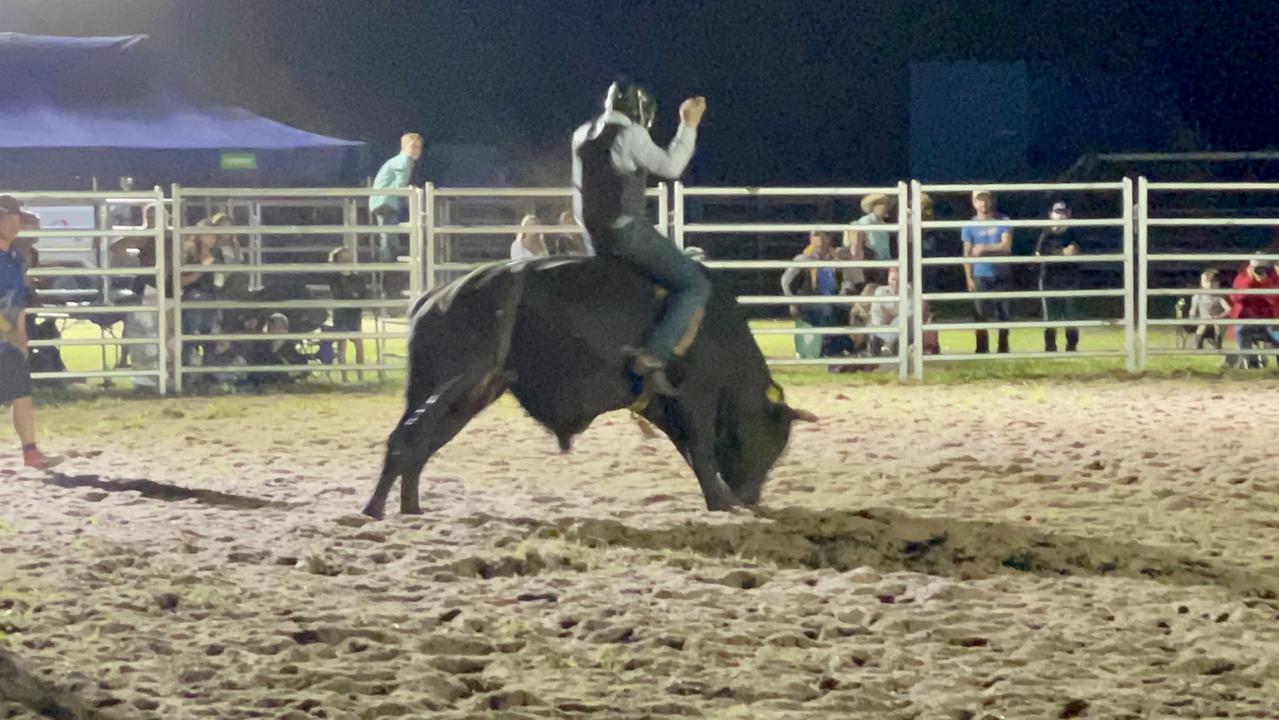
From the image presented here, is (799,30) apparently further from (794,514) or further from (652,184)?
(794,514)

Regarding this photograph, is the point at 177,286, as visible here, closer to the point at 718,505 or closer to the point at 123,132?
the point at 123,132

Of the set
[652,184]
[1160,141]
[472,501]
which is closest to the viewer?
Result: [472,501]

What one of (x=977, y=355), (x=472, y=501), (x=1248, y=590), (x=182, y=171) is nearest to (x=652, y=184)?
(x=182, y=171)

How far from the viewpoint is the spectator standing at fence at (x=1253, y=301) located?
51.3 ft

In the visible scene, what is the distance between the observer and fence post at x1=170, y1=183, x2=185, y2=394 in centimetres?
1388

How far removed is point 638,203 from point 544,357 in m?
0.77

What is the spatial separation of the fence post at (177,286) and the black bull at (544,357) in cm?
675

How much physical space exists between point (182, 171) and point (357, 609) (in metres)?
13.4

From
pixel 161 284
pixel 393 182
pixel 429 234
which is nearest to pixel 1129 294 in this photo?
pixel 429 234

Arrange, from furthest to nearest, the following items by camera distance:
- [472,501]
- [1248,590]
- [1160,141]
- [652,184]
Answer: [1160,141], [652,184], [472,501], [1248,590]

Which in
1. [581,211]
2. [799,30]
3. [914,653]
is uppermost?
[799,30]

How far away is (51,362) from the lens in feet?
47.2

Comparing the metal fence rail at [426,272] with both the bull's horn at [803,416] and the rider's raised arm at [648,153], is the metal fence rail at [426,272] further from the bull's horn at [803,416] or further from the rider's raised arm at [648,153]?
the rider's raised arm at [648,153]

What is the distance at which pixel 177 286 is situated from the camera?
46.0 ft
